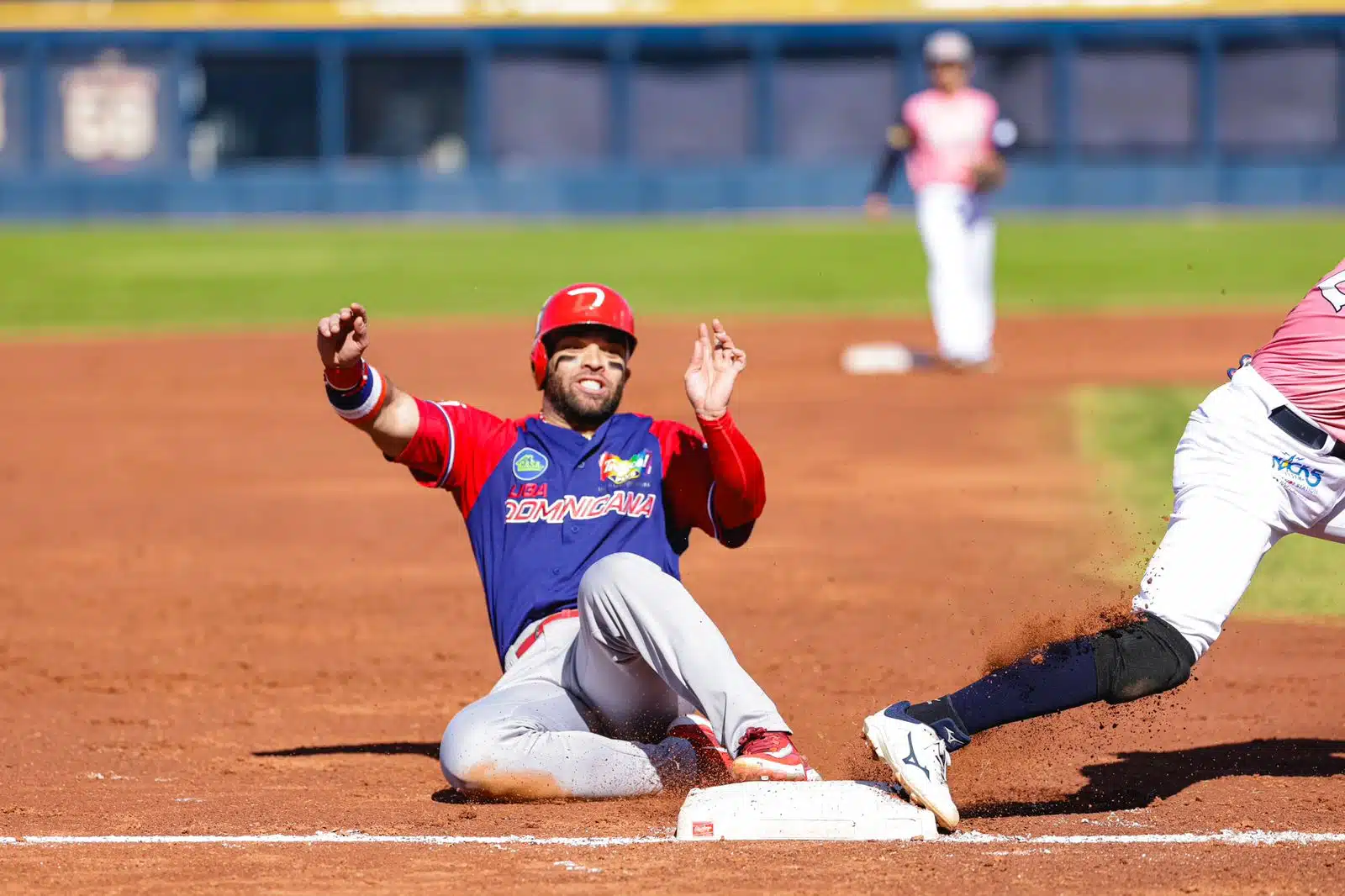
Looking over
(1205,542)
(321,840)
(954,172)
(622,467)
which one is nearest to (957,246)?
(954,172)

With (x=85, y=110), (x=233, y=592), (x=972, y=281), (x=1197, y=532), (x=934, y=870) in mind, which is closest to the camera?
(x=934, y=870)

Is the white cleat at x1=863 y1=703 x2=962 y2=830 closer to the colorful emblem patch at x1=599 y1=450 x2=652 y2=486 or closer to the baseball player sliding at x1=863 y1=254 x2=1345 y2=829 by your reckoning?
the baseball player sliding at x1=863 y1=254 x2=1345 y2=829

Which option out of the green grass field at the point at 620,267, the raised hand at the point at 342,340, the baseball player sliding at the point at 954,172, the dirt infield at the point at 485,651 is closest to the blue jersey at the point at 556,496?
the raised hand at the point at 342,340

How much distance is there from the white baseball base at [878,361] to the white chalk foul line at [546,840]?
10398 millimetres

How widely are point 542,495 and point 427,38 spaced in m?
30.2

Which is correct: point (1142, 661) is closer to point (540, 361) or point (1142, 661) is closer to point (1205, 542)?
point (1205, 542)

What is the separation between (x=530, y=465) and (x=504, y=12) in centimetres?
3012

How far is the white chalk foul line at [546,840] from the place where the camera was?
4.59 metres

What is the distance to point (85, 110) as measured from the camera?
112ft

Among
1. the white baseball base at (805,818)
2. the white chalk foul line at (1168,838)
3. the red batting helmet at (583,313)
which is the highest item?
the red batting helmet at (583,313)

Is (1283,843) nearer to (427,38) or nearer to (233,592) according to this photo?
(233,592)

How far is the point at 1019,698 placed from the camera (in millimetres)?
4555

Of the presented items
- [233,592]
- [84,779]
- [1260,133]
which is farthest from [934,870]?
[1260,133]

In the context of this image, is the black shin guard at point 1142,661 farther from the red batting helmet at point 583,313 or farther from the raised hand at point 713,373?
the red batting helmet at point 583,313
